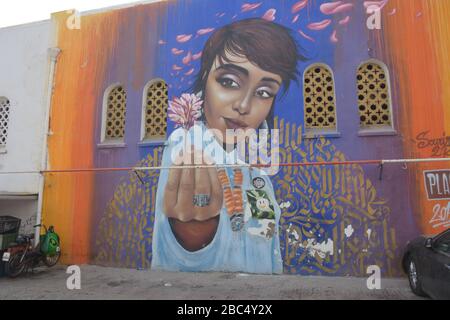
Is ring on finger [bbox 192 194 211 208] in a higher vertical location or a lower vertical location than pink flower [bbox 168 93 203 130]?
lower

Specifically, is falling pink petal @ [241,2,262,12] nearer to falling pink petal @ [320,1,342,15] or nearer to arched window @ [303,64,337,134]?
falling pink petal @ [320,1,342,15]

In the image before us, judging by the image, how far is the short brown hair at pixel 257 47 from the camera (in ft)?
27.4

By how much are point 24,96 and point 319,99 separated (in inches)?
305

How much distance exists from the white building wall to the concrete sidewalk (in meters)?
2.86

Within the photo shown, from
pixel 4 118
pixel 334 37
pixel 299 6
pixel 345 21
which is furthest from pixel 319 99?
pixel 4 118

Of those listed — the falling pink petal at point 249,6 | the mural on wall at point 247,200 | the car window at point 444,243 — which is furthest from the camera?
the falling pink petal at point 249,6

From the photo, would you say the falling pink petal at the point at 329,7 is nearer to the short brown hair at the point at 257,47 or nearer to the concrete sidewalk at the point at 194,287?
the short brown hair at the point at 257,47

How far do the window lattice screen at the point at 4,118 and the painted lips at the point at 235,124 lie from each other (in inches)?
244

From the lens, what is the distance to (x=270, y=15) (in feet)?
28.1

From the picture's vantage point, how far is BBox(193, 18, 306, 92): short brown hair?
8.36 metres

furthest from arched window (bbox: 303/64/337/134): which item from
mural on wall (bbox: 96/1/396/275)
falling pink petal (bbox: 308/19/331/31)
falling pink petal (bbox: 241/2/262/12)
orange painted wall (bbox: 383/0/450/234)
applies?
falling pink petal (bbox: 241/2/262/12)

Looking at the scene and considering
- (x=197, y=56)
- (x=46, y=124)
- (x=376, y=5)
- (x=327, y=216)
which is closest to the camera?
(x=327, y=216)

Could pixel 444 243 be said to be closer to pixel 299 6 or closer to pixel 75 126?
pixel 299 6
